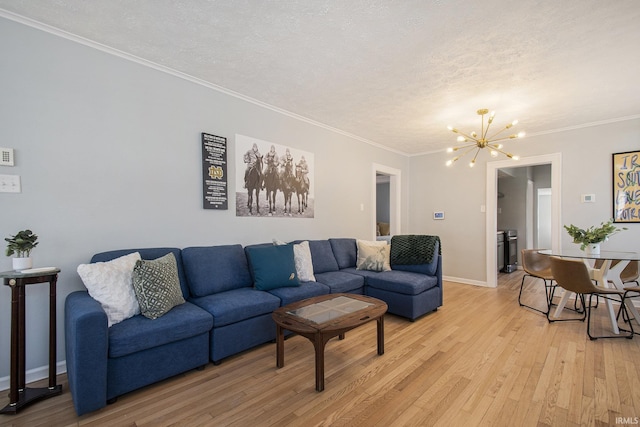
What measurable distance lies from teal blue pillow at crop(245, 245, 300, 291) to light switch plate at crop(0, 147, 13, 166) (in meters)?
1.89

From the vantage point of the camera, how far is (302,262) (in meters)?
3.31

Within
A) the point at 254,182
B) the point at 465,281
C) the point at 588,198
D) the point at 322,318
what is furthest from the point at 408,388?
the point at 588,198

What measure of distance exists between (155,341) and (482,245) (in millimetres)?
5156

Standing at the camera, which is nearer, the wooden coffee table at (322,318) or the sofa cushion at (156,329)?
the sofa cushion at (156,329)

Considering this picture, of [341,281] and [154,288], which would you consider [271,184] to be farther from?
[154,288]

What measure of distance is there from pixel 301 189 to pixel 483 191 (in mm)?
3394

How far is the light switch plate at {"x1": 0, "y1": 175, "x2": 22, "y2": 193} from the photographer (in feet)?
6.54

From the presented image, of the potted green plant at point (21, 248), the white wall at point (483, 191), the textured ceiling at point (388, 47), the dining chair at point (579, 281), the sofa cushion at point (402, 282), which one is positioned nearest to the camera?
the potted green plant at point (21, 248)

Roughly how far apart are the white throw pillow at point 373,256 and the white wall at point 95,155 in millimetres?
1591

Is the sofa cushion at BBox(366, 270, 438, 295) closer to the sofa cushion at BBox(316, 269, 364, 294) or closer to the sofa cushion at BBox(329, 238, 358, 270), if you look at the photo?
the sofa cushion at BBox(316, 269, 364, 294)

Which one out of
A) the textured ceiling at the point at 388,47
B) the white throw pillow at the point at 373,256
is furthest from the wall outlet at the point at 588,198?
the white throw pillow at the point at 373,256

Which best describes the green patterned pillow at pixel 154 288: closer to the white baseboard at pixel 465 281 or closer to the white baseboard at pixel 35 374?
the white baseboard at pixel 35 374

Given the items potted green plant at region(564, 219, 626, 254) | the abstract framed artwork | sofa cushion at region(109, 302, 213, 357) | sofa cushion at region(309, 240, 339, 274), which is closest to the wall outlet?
the abstract framed artwork

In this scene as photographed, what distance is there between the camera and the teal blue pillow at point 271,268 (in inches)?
113
